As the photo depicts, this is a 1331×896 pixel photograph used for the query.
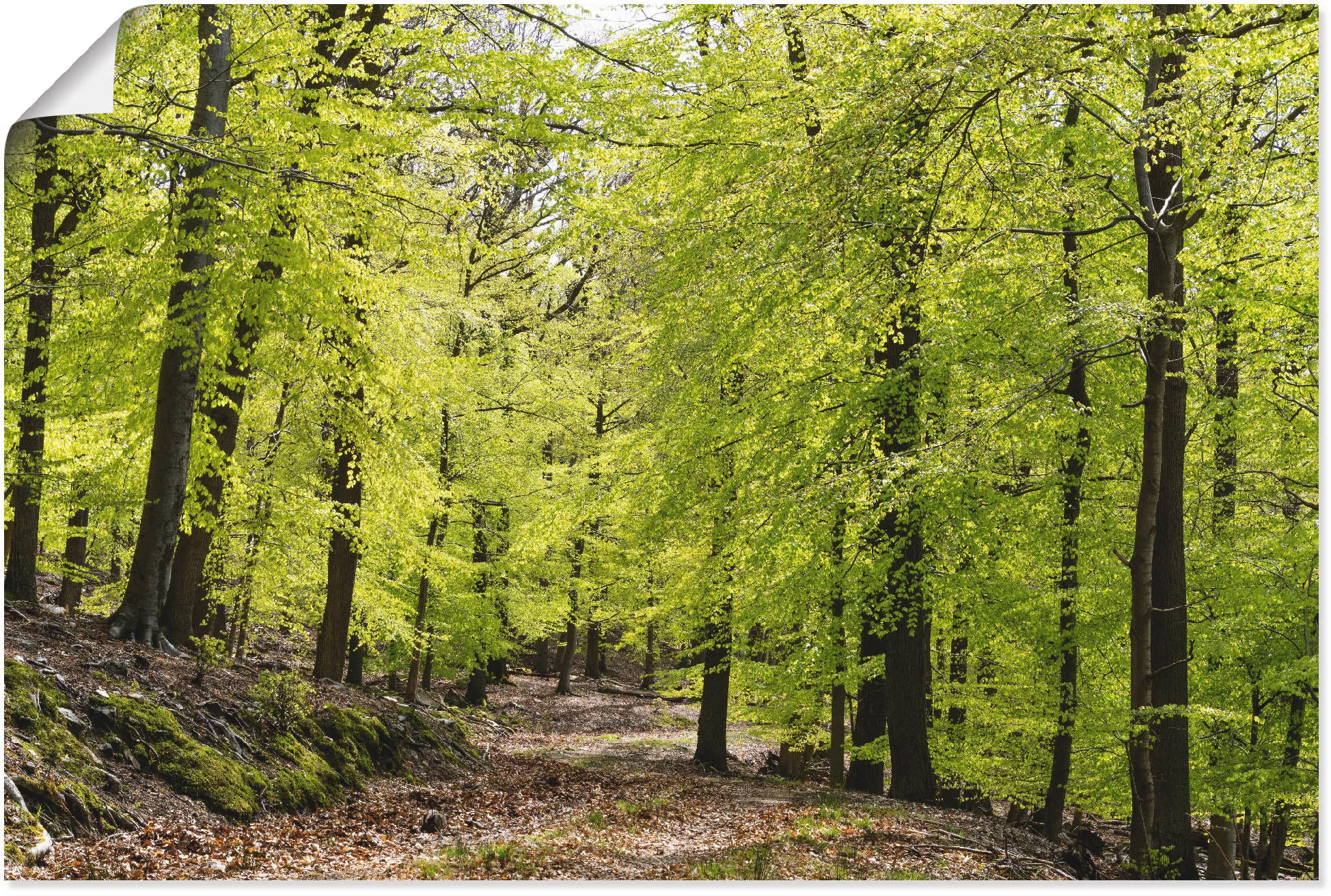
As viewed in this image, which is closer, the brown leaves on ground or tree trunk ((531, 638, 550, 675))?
the brown leaves on ground

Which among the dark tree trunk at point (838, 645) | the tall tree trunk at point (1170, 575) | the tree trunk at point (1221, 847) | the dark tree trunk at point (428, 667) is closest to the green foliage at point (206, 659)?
the dark tree trunk at point (838, 645)

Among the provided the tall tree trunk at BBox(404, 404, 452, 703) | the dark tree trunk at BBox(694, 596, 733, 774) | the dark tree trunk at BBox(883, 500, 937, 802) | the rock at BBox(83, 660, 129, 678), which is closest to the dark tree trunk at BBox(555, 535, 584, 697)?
the tall tree trunk at BBox(404, 404, 452, 703)

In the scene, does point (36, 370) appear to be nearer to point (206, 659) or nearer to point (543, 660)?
point (206, 659)

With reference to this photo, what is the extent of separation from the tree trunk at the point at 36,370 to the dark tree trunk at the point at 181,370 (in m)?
0.82

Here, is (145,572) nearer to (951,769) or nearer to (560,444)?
(951,769)

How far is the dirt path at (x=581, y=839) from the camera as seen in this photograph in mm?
4602

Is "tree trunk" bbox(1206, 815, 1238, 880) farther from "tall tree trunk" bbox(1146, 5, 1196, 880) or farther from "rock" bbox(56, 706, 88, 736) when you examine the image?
"rock" bbox(56, 706, 88, 736)

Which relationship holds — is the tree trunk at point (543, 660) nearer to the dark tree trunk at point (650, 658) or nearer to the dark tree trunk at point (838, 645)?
the dark tree trunk at point (650, 658)

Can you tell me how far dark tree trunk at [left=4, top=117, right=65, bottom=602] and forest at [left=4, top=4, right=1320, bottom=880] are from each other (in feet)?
0.21

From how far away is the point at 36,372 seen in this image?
23.0ft

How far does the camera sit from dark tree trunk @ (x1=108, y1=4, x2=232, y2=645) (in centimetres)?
645

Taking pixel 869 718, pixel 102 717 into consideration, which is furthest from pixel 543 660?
pixel 102 717

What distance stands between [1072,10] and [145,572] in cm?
803

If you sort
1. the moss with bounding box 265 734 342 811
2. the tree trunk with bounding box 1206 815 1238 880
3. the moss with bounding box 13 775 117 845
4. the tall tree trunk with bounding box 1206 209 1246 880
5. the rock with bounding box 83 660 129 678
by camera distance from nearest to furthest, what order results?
the moss with bounding box 13 775 117 845, the moss with bounding box 265 734 342 811, the rock with bounding box 83 660 129 678, the tall tree trunk with bounding box 1206 209 1246 880, the tree trunk with bounding box 1206 815 1238 880
